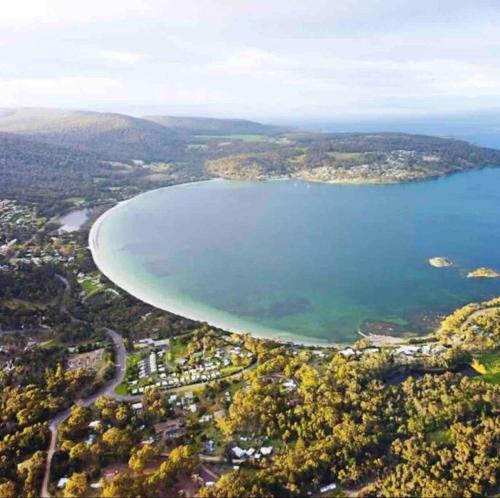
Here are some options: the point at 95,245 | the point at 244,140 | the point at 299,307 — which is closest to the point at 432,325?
the point at 299,307

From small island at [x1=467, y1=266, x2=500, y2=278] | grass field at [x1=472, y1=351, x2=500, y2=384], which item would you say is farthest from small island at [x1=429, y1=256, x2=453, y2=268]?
grass field at [x1=472, y1=351, x2=500, y2=384]

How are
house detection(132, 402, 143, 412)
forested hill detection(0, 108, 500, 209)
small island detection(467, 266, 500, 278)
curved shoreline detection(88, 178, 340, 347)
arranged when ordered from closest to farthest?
1. house detection(132, 402, 143, 412)
2. curved shoreline detection(88, 178, 340, 347)
3. small island detection(467, 266, 500, 278)
4. forested hill detection(0, 108, 500, 209)

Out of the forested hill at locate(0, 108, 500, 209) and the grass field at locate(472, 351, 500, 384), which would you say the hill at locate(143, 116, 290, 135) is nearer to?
the forested hill at locate(0, 108, 500, 209)

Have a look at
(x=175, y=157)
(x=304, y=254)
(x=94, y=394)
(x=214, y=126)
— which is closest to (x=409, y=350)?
(x=94, y=394)

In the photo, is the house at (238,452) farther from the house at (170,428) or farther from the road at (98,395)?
the road at (98,395)

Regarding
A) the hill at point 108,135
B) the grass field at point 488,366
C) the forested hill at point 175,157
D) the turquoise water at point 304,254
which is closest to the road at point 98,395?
the turquoise water at point 304,254

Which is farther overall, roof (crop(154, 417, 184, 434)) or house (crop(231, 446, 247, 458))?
roof (crop(154, 417, 184, 434))

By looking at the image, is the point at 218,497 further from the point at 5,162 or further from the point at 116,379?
the point at 5,162
